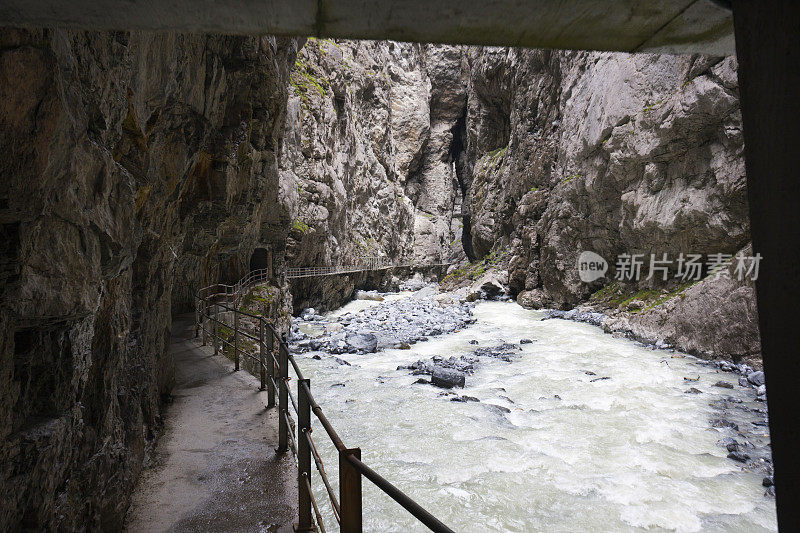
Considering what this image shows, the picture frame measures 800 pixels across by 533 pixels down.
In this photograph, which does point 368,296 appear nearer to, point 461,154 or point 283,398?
point 283,398

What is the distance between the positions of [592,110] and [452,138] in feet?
113

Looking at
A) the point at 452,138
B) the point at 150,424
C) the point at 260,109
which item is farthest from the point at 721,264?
the point at 452,138

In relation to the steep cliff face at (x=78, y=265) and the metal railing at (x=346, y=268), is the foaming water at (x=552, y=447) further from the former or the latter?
the metal railing at (x=346, y=268)

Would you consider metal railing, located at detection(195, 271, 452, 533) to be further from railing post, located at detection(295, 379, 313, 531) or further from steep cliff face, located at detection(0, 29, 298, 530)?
steep cliff face, located at detection(0, 29, 298, 530)

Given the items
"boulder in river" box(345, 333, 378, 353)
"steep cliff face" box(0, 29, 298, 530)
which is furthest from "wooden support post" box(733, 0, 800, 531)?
"boulder in river" box(345, 333, 378, 353)

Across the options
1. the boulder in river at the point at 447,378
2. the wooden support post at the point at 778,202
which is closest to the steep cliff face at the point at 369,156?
the boulder in river at the point at 447,378

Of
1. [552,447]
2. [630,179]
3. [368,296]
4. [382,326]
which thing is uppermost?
[630,179]

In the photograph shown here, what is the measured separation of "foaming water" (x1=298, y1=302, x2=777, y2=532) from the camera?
18.1ft

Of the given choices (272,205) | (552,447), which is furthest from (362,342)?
(552,447)

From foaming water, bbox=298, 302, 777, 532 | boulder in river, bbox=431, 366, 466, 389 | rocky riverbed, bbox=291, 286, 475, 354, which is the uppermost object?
rocky riverbed, bbox=291, 286, 475, 354

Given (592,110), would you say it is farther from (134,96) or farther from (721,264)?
(134,96)

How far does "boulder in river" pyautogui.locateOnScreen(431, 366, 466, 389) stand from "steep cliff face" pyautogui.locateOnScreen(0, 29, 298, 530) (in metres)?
6.69

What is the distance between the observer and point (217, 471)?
14.3ft

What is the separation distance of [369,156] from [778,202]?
40.1 meters
